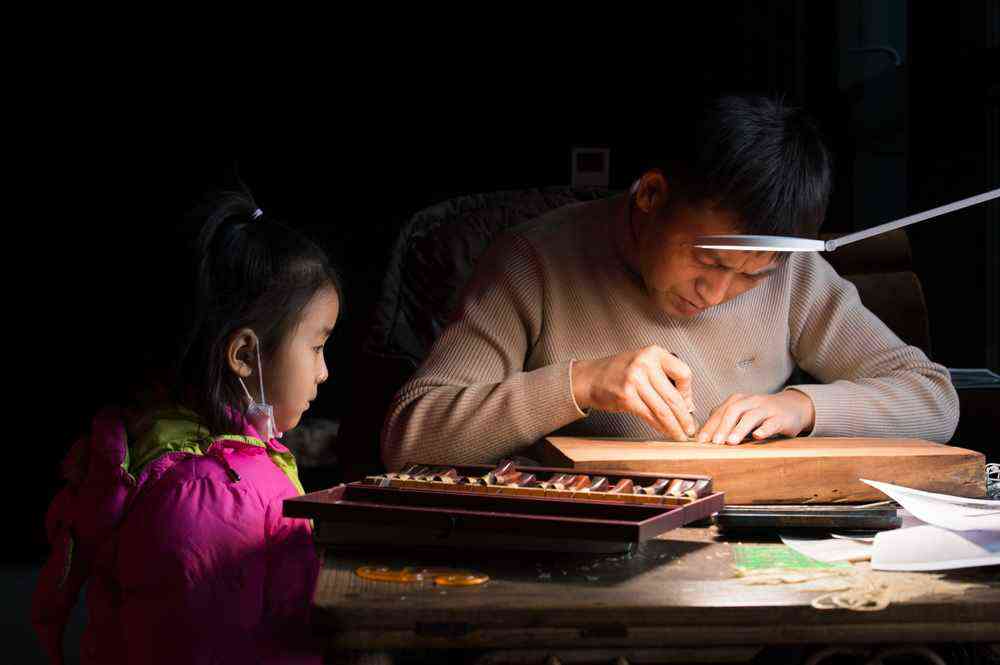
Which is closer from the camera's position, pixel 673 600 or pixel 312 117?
pixel 673 600

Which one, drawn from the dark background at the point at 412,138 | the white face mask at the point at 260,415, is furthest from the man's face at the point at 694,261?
the dark background at the point at 412,138

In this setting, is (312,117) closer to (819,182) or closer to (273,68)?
(273,68)

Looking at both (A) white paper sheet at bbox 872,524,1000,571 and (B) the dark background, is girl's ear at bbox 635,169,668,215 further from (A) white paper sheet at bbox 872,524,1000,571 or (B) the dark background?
(B) the dark background

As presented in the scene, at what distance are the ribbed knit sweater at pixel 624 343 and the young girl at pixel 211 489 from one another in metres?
0.26

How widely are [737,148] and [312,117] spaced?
254 cm

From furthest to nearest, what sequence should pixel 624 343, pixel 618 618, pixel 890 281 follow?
pixel 890 281, pixel 624 343, pixel 618 618

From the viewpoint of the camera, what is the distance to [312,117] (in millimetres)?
3830

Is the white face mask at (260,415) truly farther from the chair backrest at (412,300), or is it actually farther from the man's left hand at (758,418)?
the chair backrest at (412,300)

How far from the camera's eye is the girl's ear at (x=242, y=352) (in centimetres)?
145

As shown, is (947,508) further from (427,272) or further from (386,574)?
(427,272)

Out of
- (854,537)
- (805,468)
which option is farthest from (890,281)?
(854,537)

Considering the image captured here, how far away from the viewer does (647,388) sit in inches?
59.7

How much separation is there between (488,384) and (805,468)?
536mm

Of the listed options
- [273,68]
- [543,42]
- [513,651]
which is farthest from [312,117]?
[513,651]
